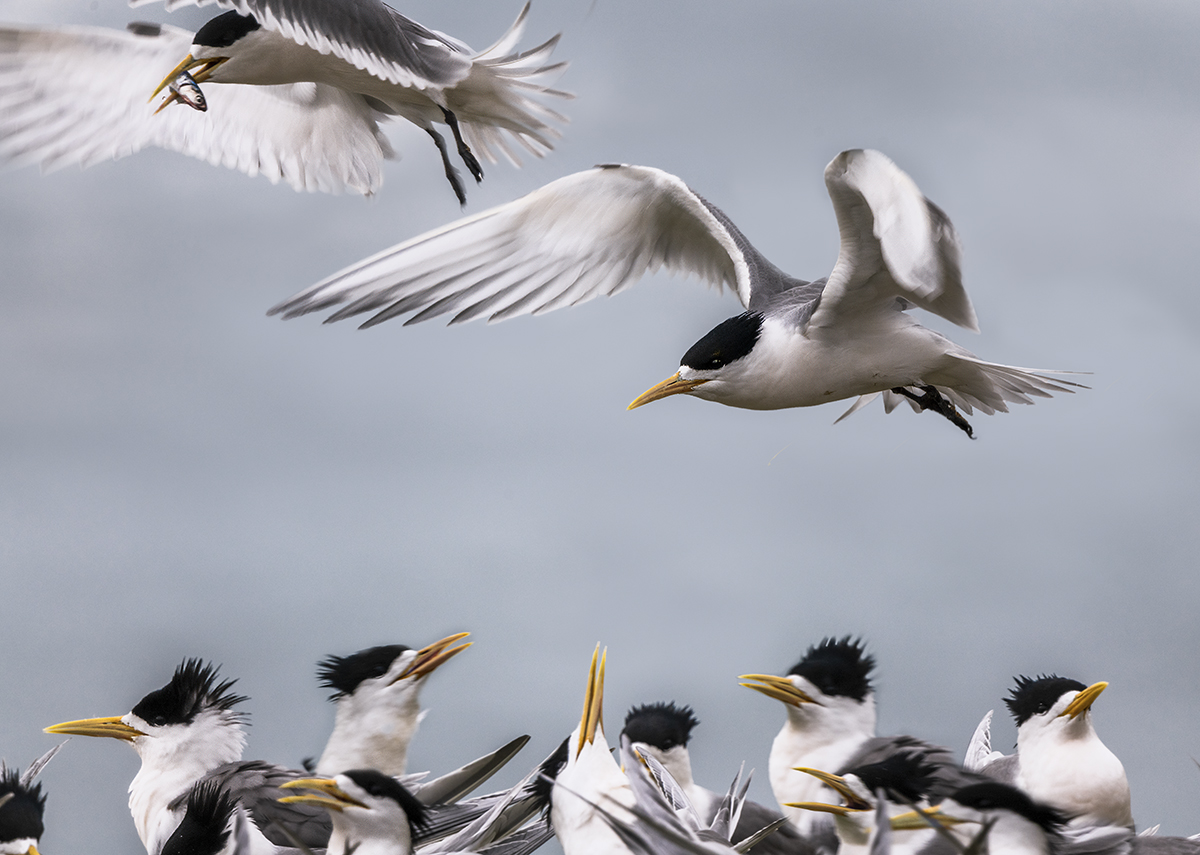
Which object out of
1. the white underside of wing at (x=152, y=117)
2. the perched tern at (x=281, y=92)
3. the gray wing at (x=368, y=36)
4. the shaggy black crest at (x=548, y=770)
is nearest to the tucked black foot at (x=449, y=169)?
the perched tern at (x=281, y=92)

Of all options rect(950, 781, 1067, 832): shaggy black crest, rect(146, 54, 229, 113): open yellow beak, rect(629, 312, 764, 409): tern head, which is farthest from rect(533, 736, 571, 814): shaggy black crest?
rect(146, 54, 229, 113): open yellow beak

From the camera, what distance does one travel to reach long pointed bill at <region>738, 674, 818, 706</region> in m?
3.46

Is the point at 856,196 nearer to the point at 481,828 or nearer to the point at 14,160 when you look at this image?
the point at 481,828

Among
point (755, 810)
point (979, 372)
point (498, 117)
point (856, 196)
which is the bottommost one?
point (755, 810)

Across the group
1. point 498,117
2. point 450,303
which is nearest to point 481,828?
point 450,303

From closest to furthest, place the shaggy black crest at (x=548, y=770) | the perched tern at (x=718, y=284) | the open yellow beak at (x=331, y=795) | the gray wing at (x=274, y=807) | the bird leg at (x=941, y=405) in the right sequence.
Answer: the open yellow beak at (x=331, y=795) < the shaggy black crest at (x=548, y=770) < the gray wing at (x=274, y=807) < the perched tern at (x=718, y=284) < the bird leg at (x=941, y=405)

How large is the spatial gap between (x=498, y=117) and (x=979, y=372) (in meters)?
1.75

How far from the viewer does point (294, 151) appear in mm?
4914

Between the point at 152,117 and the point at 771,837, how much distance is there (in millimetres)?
3386

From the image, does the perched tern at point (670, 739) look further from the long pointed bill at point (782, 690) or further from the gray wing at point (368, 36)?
the gray wing at point (368, 36)

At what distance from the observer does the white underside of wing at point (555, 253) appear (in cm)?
355

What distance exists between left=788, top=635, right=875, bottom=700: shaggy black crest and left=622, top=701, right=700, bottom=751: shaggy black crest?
324mm

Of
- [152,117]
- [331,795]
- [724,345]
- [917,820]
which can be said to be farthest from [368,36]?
[917,820]

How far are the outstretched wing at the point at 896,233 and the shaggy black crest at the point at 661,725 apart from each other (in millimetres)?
1258
